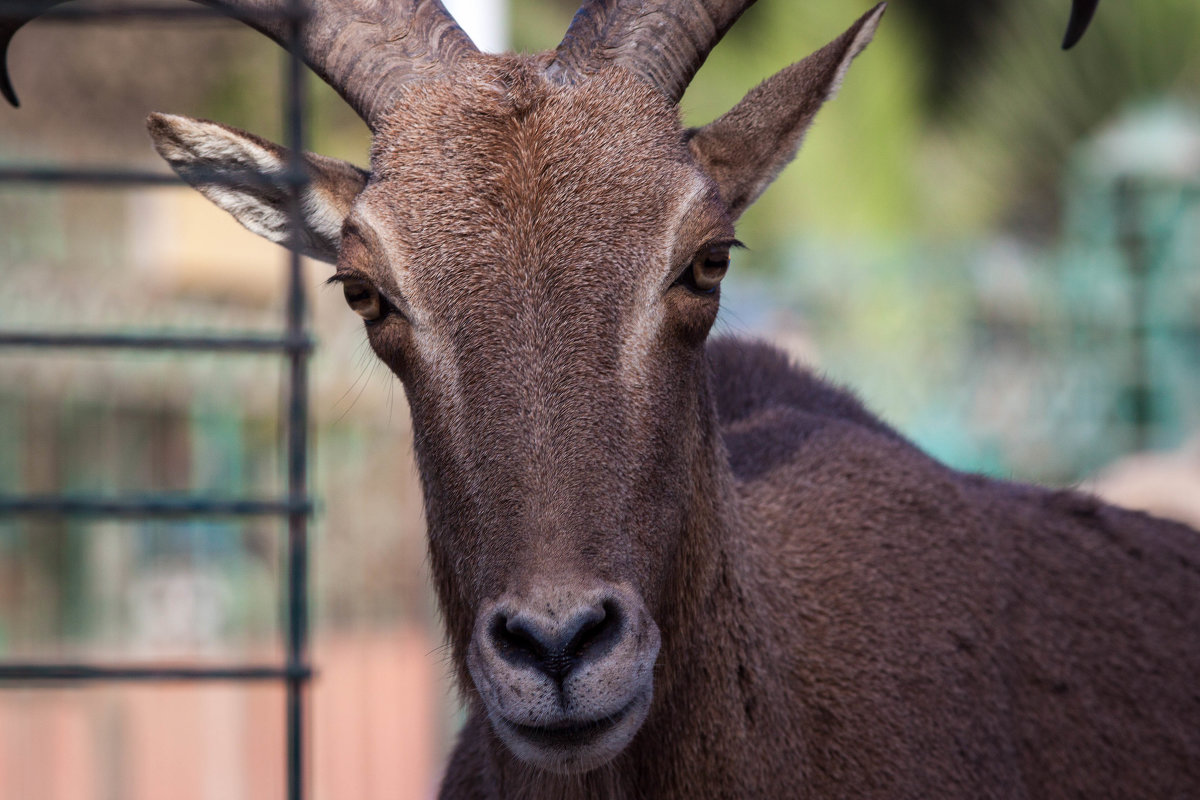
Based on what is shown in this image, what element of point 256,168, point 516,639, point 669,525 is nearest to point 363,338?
point 256,168

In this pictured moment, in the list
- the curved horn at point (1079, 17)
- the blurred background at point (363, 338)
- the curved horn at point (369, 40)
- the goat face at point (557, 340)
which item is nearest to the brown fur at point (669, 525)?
the goat face at point (557, 340)

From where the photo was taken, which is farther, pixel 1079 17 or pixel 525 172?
pixel 1079 17

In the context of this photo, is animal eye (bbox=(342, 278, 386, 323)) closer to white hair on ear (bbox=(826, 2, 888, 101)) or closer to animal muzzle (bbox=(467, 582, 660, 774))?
animal muzzle (bbox=(467, 582, 660, 774))

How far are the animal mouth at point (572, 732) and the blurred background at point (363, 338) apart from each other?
2204 millimetres

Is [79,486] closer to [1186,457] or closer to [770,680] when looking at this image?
[1186,457]

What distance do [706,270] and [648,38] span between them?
804 mm

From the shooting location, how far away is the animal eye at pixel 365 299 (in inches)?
149

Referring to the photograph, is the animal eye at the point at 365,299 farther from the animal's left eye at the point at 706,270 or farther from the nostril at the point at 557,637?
the nostril at the point at 557,637

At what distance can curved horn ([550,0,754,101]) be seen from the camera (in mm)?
3998

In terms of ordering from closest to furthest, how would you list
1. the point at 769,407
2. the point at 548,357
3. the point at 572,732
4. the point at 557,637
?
the point at 557,637, the point at 572,732, the point at 548,357, the point at 769,407

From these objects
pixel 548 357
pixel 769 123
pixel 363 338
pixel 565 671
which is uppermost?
pixel 363 338

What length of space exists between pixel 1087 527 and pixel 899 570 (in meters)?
1.10

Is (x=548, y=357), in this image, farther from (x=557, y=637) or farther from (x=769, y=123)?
(x=769, y=123)

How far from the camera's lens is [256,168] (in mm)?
4250
